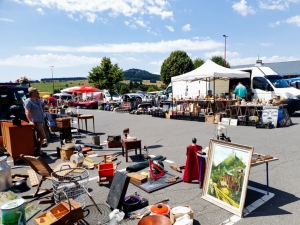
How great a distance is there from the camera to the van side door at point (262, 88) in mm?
13430

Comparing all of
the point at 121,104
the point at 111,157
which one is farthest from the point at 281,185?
the point at 121,104

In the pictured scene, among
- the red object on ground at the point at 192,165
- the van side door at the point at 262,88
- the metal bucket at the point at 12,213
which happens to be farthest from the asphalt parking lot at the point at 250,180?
the van side door at the point at 262,88

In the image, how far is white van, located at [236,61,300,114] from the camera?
13.0m

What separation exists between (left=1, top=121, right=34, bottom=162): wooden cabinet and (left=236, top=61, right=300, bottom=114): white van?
1232 cm

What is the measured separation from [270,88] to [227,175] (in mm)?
11340

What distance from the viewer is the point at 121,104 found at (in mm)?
22734

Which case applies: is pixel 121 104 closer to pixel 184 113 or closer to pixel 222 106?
pixel 184 113

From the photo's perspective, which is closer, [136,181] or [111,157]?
[136,181]

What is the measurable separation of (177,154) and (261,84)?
9.36 m

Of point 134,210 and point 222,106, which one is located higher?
→ point 222,106

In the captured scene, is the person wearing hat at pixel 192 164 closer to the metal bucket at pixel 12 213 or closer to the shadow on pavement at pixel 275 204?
the shadow on pavement at pixel 275 204

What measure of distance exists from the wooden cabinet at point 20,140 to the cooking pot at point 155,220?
493 cm

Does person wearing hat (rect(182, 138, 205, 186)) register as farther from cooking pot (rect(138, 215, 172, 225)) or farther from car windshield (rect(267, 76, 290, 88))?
car windshield (rect(267, 76, 290, 88))

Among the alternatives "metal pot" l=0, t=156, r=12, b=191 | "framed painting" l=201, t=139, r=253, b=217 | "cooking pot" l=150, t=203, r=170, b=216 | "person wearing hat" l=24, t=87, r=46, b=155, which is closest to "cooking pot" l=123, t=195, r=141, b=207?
"cooking pot" l=150, t=203, r=170, b=216
